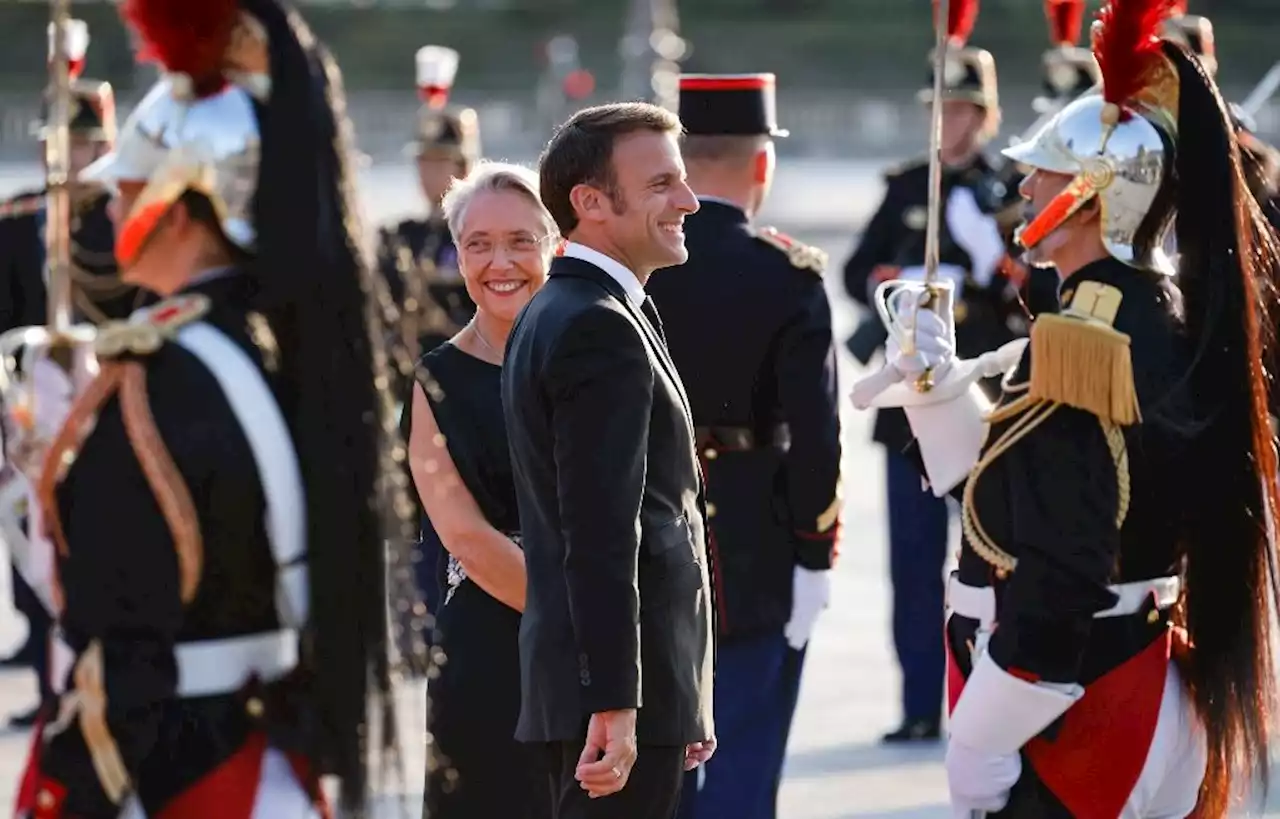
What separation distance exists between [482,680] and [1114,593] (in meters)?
1.14

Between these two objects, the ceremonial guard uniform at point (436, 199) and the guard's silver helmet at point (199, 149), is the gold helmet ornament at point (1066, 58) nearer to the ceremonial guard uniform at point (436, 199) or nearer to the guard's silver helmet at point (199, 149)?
the ceremonial guard uniform at point (436, 199)

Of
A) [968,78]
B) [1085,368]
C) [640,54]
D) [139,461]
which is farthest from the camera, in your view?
[640,54]

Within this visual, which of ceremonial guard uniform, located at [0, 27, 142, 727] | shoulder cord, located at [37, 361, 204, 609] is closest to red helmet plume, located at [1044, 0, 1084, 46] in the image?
ceremonial guard uniform, located at [0, 27, 142, 727]

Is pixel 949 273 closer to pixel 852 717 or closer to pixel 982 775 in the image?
pixel 852 717

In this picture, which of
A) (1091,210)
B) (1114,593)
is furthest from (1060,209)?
(1114,593)

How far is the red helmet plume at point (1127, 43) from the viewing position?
507 cm

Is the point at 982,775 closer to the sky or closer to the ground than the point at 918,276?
closer to the ground

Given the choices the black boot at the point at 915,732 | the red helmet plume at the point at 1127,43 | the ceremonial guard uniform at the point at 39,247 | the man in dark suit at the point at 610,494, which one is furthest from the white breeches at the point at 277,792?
the black boot at the point at 915,732

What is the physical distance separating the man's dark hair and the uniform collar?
57 millimetres

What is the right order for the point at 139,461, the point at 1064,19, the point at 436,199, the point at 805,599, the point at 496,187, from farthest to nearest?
1. the point at 436,199
2. the point at 1064,19
3. the point at 805,599
4. the point at 496,187
5. the point at 139,461

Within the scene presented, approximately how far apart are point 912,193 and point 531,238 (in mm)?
4296

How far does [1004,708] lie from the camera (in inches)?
187

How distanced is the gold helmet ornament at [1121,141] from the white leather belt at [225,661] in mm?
1889

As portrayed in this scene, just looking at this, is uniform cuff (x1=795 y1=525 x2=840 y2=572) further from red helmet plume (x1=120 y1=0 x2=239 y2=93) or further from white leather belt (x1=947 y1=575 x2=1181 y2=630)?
red helmet plume (x1=120 y1=0 x2=239 y2=93)
